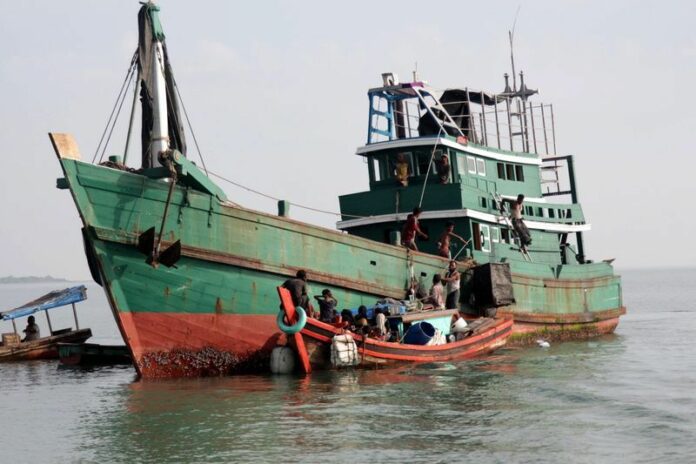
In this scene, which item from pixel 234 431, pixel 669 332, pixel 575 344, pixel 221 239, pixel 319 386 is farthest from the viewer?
pixel 669 332

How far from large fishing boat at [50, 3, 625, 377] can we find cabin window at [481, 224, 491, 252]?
2.0 inches

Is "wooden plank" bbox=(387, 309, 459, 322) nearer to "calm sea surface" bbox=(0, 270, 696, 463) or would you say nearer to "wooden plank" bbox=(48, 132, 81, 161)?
"calm sea surface" bbox=(0, 270, 696, 463)

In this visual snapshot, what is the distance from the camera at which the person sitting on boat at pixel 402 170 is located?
24.3 metres

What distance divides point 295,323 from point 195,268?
2.27 meters

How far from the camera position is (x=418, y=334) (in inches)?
782

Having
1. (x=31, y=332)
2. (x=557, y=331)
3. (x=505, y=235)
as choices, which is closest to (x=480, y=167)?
(x=505, y=235)

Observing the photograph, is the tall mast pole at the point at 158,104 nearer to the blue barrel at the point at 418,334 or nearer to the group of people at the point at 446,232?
the group of people at the point at 446,232

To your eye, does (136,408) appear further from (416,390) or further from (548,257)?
(548,257)

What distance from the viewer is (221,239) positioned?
1855 centimetres

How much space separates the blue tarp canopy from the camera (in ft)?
86.1

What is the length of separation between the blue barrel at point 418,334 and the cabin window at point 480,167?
20.8 ft

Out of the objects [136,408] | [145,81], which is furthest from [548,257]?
[136,408]

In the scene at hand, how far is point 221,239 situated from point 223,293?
3.51 ft

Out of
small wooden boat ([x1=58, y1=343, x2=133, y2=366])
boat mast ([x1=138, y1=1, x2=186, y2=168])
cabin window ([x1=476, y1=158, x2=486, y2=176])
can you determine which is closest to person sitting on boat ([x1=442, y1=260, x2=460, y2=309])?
cabin window ([x1=476, y1=158, x2=486, y2=176])
